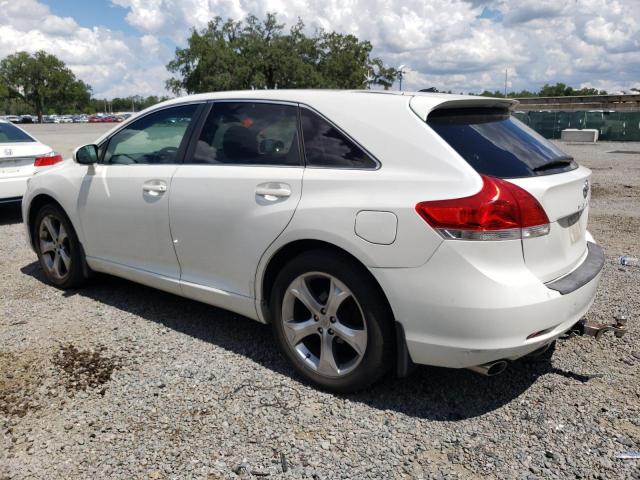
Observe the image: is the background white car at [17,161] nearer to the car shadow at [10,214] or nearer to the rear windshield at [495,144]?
the car shadow at [10,214]

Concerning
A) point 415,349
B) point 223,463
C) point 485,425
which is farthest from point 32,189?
point 485,425

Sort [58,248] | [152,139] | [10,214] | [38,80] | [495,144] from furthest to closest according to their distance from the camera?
[38,80]
[10,214]
[58,248]
[152,139]
[495,144]

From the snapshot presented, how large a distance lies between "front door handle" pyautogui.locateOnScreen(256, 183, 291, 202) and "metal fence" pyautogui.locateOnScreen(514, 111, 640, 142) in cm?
2673

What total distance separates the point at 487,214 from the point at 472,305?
0.43 m

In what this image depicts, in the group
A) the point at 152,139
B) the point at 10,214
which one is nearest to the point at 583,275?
the point at 152,139

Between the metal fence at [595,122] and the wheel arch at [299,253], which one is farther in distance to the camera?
the metal fence at [595,122]

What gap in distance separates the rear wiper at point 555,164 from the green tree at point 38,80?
109m

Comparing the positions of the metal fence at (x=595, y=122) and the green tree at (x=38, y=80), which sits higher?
the green tree at (x=38, y=80)

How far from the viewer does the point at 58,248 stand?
16.7 feet

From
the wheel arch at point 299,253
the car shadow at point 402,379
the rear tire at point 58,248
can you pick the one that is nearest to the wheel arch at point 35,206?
the rear tire at point 58,248

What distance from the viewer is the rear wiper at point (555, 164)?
9.97 ft

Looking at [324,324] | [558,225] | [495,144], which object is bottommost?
[324,324]

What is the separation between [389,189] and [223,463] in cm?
155

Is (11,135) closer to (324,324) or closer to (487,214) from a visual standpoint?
(324,324)
